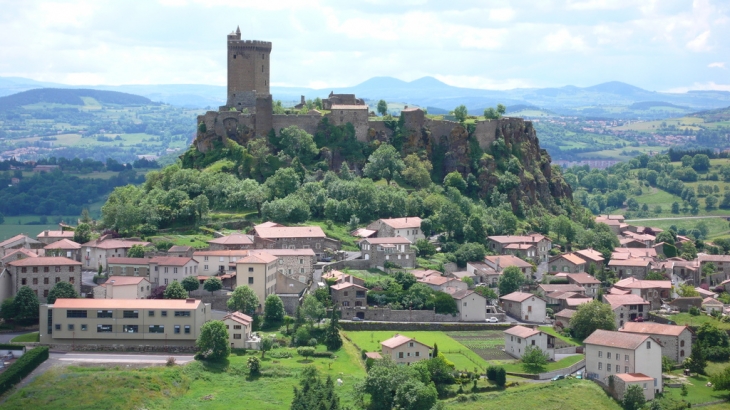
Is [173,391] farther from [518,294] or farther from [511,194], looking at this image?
[511,194]

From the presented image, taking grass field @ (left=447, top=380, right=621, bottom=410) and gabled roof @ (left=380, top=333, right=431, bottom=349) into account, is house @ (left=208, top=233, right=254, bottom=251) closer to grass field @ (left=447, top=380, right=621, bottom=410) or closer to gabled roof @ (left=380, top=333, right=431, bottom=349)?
gabled roof @ (left=380, top=333, right=431, bottom=349)

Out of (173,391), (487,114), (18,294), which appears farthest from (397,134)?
(173,391)

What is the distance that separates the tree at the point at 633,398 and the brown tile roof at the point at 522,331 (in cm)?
789

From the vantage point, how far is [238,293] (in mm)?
72625

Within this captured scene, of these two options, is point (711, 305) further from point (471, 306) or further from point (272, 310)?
point (272, 310)

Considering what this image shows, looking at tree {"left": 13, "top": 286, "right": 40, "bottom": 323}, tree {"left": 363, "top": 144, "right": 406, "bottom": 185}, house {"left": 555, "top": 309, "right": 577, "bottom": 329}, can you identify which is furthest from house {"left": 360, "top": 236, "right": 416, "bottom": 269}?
tree {"left": 13, "top": 286, "right": 40, "bottom": 323}

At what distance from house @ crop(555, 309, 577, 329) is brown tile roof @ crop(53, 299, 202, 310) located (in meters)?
25.9

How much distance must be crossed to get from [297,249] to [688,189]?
117158 millimetres

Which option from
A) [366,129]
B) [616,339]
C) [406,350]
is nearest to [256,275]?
[406,350]

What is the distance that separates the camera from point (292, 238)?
85.8 metres

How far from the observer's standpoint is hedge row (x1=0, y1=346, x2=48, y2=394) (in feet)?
189

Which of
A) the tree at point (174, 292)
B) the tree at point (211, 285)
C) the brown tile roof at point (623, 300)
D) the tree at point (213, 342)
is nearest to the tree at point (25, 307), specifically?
the tree at point (174, 292)

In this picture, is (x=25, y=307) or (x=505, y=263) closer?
(x=25, y=307)

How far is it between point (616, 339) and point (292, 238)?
90.1 ft
